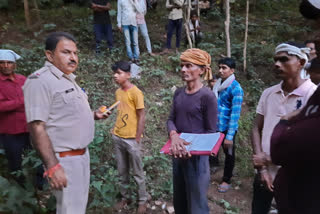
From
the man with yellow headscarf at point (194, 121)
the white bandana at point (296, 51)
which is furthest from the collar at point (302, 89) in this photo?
the man with yellow headscarf at point (194, 121)

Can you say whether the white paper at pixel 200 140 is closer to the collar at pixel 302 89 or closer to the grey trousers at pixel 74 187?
the collar at pixel 302 89

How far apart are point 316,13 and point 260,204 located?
5.87 ft

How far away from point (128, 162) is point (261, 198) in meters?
1.74

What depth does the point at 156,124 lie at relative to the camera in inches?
215

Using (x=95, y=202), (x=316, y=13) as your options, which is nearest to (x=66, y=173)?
(x=95, y=202)

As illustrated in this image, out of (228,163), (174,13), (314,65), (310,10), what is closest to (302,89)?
(314,65)

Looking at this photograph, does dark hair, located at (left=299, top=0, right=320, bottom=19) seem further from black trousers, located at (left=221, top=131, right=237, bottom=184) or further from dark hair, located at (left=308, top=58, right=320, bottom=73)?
black trousers, located at (left=221, top=131, right=237, bottom=184)

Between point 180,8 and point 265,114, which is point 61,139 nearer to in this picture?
point 265,114

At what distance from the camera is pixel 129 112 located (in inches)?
133

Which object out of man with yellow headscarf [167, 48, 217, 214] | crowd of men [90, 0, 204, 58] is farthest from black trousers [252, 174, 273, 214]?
crowd of men [90, 0, 204, 58]

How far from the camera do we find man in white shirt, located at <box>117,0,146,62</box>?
21.9 ft

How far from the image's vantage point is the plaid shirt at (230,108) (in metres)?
3.85

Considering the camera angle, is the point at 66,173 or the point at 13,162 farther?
the point at 13,162

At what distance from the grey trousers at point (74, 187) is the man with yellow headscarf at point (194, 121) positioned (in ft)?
2.79
